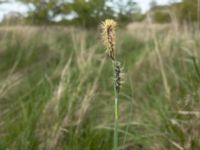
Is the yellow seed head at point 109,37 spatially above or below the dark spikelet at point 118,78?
above

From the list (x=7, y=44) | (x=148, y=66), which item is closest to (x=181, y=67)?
(x=148, y=66)

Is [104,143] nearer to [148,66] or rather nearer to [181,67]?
[181,67]

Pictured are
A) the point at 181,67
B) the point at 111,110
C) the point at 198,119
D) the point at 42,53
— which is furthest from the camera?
the point at 42,53

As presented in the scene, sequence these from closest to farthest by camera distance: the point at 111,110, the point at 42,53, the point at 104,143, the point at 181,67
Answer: the point at 104,143
the point at 111,110
the point at 181,67
the point at 42,53

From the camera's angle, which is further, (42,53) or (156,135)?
(42,53)

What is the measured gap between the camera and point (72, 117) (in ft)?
6.35

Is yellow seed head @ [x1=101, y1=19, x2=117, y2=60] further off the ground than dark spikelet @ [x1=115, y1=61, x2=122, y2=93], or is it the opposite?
yellow seed head @ [x1=101, y1=19, x2=117, y2=60]

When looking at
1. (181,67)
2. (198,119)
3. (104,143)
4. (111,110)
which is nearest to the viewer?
(198,119)

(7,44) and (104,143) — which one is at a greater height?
(7,44)

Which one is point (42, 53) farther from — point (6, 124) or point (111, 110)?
point (6, 124)

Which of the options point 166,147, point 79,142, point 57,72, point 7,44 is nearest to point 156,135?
point 166,147

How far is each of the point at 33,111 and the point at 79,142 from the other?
0.23 m

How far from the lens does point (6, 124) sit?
1851 millimetres

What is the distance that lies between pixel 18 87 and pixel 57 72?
18.7 inches
